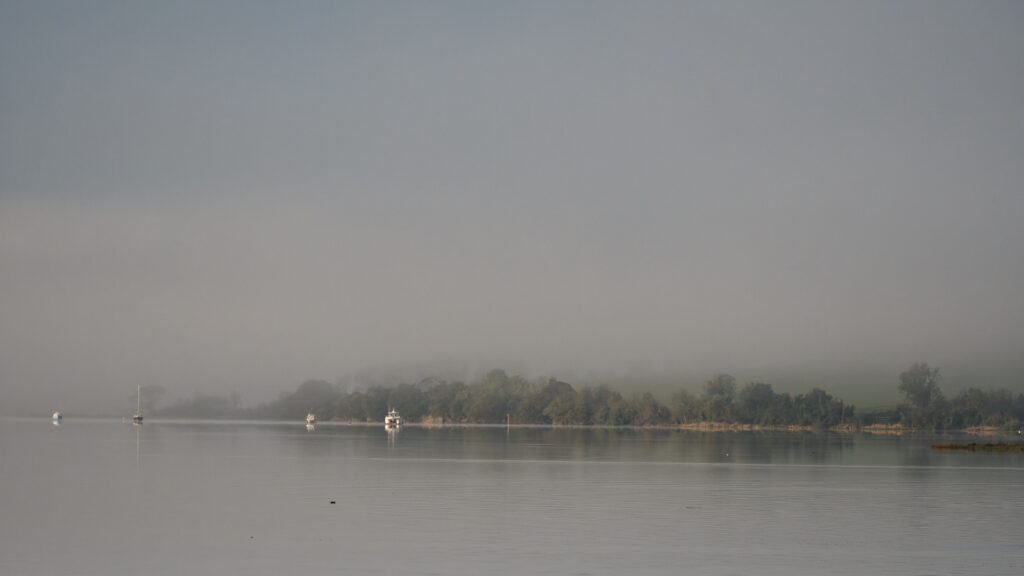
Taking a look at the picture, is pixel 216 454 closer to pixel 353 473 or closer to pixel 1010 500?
pixel 353 473

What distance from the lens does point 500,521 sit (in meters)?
30.2

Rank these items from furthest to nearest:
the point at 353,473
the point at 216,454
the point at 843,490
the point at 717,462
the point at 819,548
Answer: the point at 216,454 < the point at 717,462 < the point at 353,473 < the point at 843,490 < the point at 819,548

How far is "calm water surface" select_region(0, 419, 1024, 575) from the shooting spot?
22.9 meters

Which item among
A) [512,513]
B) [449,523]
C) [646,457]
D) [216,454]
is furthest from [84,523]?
[646,457]

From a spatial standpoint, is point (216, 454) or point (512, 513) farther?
point (216, 454)

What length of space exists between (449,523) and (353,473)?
22414 millimetres

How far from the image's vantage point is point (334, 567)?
22031 mm

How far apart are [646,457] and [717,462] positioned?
7526mm

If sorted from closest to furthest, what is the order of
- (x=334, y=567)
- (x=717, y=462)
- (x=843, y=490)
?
(x=334, y=567), (x=843, y=490), (x=717, y=462)

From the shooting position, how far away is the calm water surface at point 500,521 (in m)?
22.9

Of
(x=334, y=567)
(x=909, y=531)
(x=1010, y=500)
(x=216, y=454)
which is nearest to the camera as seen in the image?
(x=334, y=567)

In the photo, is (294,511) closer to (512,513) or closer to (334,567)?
(512,513)

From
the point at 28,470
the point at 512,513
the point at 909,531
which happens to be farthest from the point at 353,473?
the point at 909,531

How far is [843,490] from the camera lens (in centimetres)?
4366
